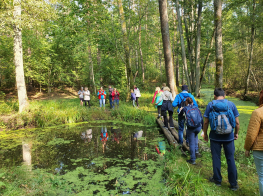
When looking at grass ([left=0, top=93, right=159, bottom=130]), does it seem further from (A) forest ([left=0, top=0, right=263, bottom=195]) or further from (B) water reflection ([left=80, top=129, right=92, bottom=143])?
(B) water reflection ([left=80, top=129, right=92, bottom=143])

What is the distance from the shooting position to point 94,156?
5.12m

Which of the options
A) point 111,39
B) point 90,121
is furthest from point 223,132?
point 111,39

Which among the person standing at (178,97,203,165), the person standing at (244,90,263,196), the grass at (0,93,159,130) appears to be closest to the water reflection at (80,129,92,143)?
the grass at (0,93,159,130)

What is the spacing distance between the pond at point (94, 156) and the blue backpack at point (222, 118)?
63.0 inches

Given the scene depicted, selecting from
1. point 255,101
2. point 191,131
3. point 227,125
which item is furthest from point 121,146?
point 255,101

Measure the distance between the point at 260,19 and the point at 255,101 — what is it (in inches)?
246

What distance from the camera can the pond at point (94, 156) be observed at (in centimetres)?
363

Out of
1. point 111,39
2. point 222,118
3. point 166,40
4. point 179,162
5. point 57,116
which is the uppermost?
point 111,39

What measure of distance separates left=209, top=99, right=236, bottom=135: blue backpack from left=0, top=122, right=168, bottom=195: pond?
1599mm

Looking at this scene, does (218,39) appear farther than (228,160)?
Yes

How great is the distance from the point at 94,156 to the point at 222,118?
3.67m

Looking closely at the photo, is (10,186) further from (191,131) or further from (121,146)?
(191,131)

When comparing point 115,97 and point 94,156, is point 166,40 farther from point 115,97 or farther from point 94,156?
point 94,156

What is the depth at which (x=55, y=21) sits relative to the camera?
11.1 m
